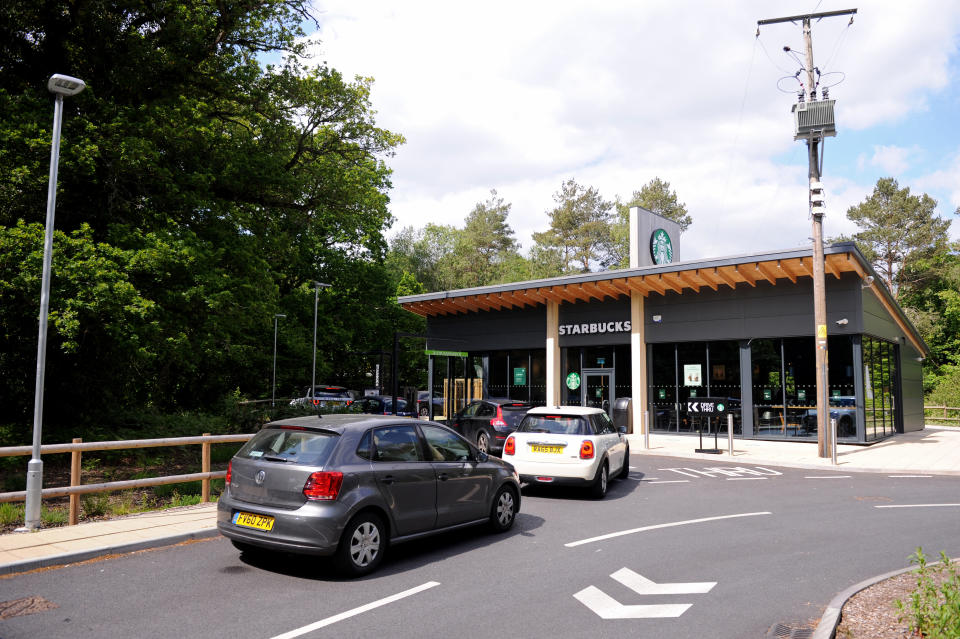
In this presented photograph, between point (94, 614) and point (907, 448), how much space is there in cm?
2211

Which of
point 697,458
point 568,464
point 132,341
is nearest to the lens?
point 568,464

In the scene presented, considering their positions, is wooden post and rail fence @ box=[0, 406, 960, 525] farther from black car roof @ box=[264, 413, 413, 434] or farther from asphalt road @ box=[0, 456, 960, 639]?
black car roof @ box=[264, 413, 413, 434]

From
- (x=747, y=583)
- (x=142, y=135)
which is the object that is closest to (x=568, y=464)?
(x=747, y=583)

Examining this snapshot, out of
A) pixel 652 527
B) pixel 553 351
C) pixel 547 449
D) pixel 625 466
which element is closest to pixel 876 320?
pixel 553 351

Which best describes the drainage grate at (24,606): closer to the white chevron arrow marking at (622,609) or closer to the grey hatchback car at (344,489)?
the grey hatchback car at (344,489)

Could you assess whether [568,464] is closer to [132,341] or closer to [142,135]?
[132,341]

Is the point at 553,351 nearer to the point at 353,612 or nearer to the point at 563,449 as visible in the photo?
the point at 563,449

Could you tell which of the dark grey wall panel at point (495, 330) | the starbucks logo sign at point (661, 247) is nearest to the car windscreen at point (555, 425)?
the dark grey wall panel at point (495, 330)

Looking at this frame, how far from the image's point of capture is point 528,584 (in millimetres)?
5855

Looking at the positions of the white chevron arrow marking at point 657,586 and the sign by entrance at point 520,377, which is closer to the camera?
the white chevron arrow marking at point 657,586

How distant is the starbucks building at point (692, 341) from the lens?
20.6 metres

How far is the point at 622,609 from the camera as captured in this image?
5195mm

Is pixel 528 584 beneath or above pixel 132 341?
beneath

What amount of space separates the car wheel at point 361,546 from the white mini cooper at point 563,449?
464 centimetres
